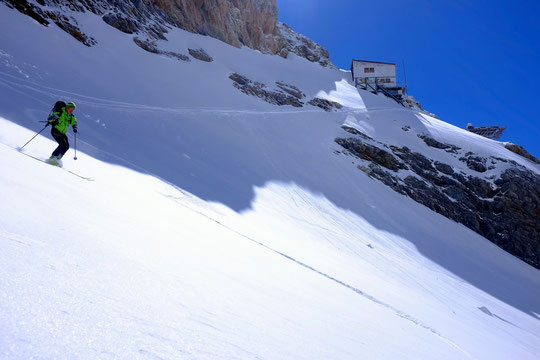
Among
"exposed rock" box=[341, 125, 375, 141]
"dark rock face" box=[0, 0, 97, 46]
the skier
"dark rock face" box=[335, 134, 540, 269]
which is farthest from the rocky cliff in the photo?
"dark rock face" box=[335, 134, 540, 269]

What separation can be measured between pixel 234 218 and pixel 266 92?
949 inches

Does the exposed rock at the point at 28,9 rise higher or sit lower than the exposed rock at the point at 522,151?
lower

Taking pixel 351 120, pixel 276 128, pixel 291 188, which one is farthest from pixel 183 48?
pixel 291 188

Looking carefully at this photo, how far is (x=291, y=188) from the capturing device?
1398cm

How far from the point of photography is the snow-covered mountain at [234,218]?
63.2 inches

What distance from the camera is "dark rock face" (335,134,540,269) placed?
73.6 ft

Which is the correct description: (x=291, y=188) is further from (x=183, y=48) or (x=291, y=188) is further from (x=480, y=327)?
(x=183, y=48)

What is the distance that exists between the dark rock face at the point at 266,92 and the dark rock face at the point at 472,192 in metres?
7.36

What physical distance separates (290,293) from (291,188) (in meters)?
10.8

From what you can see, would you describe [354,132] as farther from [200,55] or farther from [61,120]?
[61,120]

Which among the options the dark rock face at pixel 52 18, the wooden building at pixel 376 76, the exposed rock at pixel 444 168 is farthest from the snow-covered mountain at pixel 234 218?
the wooden building at pixel 376 76

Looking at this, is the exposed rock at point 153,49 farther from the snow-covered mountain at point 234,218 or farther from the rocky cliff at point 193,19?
the rocky cliff at point 193,19

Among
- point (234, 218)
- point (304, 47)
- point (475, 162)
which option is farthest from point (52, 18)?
point (304, 47)

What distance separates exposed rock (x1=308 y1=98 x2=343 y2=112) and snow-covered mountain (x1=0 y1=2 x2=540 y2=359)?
0.24 metres
